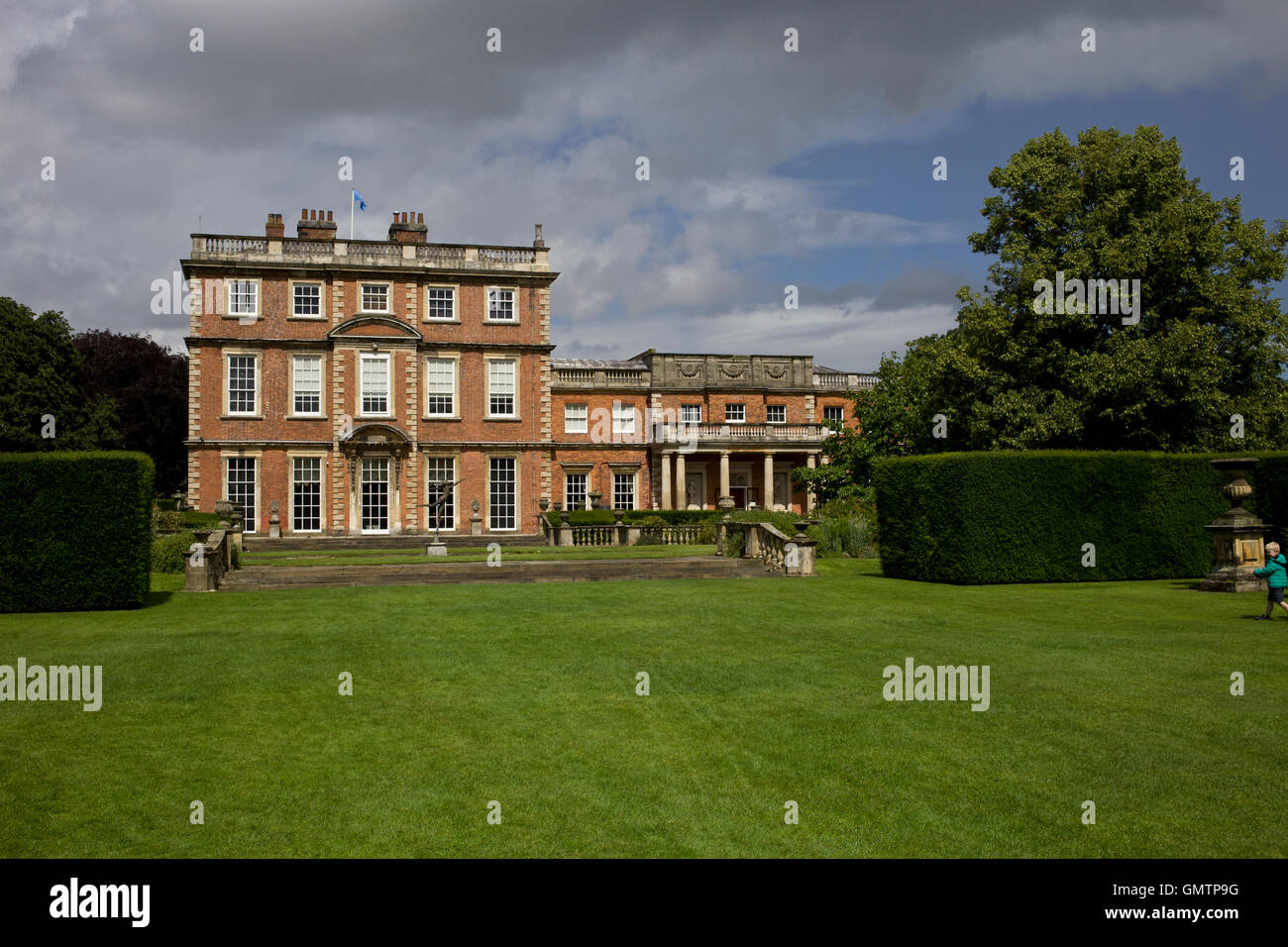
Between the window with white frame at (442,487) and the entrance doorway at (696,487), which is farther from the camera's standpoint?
the entrance doorway at (696,487)

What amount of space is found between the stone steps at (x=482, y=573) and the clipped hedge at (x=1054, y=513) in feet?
12.2

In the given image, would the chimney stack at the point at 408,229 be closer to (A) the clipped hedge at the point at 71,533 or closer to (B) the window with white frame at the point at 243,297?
(B) the window with white frame at the point at 243,297

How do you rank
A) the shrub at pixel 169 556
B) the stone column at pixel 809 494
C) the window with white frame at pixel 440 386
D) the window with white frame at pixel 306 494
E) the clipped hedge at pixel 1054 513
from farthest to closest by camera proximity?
the stone column at pixel 809 494 < the window with white frame at pixel 440 386 < the window with white frame at pixel 306 494 < the shrub at pixel 169 556 < the clipped hedge at pixel 1054 513

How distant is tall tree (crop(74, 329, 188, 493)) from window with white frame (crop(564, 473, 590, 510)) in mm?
18617

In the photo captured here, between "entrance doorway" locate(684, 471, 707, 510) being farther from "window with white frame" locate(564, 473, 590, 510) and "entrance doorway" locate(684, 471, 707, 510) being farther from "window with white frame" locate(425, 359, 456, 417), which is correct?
"window with white frame" locate(425, 359, 456, 417)

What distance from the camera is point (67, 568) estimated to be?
15.4m

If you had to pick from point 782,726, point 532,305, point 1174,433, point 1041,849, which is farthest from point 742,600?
point 532,305

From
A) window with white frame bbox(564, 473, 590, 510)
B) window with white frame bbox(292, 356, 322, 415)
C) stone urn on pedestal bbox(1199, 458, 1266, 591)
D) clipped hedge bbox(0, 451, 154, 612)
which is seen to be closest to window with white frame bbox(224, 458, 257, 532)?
window with white frame bbox(292, 356, 322, 415)

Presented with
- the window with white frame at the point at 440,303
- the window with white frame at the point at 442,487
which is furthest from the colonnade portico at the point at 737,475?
the window with white frame at the point at 440,303

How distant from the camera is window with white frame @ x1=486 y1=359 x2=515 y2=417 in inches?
1566

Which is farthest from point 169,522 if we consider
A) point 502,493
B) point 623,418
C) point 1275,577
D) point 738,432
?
point 1275,577

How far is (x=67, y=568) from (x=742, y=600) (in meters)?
11.2

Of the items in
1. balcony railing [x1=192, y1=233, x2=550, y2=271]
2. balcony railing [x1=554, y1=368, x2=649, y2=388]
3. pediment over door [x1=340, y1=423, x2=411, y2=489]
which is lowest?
pediment over door [x1=340, y1=423, x2=411, y2=489]

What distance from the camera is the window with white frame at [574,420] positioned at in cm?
4525
